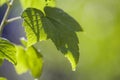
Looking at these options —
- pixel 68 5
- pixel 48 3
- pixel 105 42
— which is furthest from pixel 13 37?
pixel 48 3

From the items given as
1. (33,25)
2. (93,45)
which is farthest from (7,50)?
(93,45)

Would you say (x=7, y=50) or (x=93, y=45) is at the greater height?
(x=7, y=50)

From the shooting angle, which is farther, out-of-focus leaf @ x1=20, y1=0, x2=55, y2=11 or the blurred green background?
the blurred green background

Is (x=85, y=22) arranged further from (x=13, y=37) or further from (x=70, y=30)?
(x=70, y=30)

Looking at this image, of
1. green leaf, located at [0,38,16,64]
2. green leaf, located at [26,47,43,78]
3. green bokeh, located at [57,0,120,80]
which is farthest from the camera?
green bokeh, located at [57,0,120,80]

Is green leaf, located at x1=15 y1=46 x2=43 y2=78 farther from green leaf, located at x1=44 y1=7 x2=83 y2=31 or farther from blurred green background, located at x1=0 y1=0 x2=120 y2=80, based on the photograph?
blurred green background, located at x1=0 y1=0 x2=120 y2=80

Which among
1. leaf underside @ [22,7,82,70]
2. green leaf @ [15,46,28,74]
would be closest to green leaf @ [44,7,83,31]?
leaf underside @ [22,7,82,70]

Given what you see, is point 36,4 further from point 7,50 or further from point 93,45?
point 93,45
